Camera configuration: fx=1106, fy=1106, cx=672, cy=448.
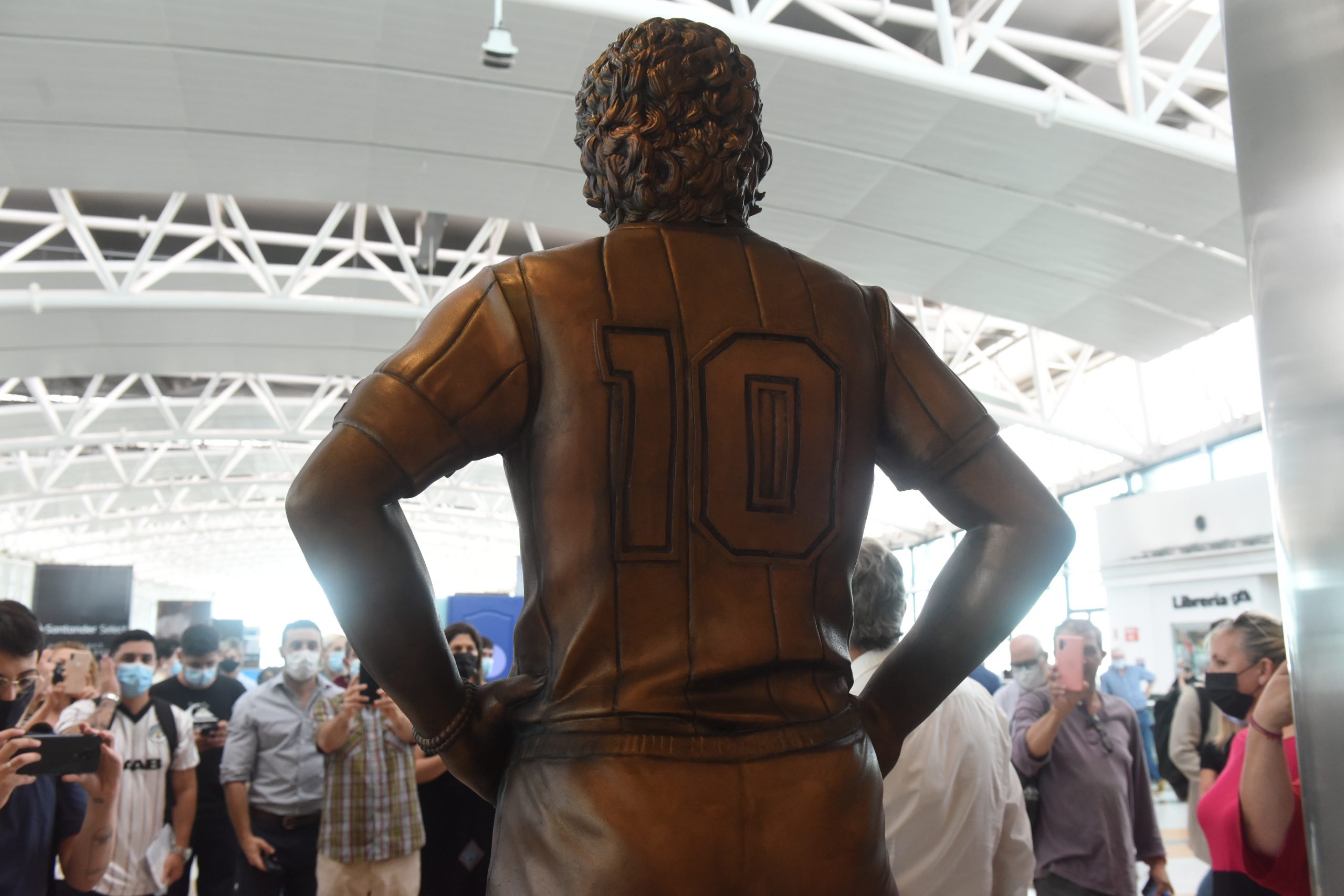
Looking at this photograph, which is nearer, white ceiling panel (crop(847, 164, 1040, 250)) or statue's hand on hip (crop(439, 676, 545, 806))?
statue's hand on hip (crop(439, 676, 545, 806))

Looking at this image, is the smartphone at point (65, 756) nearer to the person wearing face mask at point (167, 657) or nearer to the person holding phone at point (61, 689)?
the person holding phone at point (61, 689)

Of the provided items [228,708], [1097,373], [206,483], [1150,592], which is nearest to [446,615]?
[228,708]

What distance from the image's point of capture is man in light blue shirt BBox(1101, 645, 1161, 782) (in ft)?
40.0

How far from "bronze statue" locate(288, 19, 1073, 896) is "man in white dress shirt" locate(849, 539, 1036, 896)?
1389mm

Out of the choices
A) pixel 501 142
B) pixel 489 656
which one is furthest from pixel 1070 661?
pixel 501 142

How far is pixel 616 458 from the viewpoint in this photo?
140 centimetres

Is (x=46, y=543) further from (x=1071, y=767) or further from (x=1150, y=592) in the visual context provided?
(x=1071, y=767)

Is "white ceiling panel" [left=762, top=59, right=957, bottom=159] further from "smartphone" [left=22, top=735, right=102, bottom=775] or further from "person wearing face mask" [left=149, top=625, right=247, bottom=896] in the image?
"smartphone" [left=22, top=735, right=102, bottom=775]

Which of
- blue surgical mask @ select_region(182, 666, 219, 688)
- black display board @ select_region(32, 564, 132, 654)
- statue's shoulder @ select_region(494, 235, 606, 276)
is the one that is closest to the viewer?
statue's shoulder @ select_region(494, 235, 606, 276)

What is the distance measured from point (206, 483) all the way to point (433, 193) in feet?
66.7

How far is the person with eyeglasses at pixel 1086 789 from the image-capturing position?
4125mm

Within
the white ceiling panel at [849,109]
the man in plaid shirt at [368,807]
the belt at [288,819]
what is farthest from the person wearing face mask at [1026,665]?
the white ceiling panel at [849,109]

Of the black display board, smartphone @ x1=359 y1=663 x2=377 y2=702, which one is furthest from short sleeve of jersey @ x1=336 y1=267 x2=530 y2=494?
the black display board

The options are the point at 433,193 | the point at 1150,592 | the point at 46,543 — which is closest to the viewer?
the point at 433,193
